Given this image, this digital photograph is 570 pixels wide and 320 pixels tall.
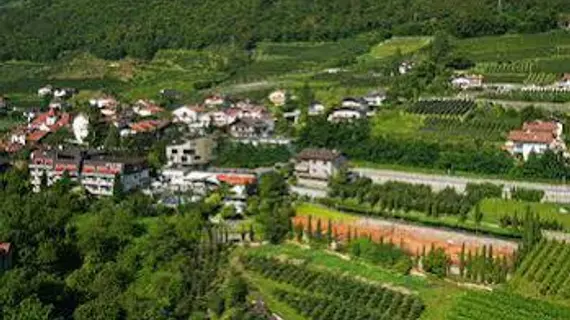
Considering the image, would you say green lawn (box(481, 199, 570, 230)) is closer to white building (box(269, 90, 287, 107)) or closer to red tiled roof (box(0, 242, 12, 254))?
red tiled roof (box(0, 242, 12, 254))

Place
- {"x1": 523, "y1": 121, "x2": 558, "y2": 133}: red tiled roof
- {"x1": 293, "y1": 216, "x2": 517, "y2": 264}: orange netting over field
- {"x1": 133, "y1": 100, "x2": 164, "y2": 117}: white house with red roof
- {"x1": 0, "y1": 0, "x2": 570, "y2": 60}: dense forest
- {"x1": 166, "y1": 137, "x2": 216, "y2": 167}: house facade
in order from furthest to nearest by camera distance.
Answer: {"x1": 0, "y1": 0, "x2": 570, "y2": 60}: dense forest
{"x1": 133, "y1": 100, "x2": 164, "y2": 117}: white house with red roof
{"x1": 166, "y1": 137, "x2": 216, "y2": 167}: house facade
{"x1": 523, "y1": 121, "x2": 558, "y2": 133}: red tiled roof
{"x1": 293, "y1": 216, "x2": 517, "y2": 264}: orange netting over field

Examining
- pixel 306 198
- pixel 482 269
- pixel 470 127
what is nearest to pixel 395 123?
pixel 470 127

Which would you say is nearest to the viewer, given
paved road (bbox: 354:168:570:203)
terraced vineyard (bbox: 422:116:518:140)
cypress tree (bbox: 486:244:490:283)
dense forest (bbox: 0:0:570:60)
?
cypress tree (bbox: 486:244:490:283)

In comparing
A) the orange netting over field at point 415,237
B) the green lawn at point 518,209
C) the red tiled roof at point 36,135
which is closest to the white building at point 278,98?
the red tiled roof at point 36,135

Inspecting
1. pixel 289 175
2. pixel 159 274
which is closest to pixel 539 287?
pixel 159 274

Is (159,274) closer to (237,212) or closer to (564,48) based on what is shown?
(237,212)

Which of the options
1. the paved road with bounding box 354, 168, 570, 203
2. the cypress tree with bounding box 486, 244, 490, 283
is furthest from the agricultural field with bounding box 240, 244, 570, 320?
the paved road with bounding box 354, 168, 570, 203

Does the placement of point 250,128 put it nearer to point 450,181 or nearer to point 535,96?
point 450,181
